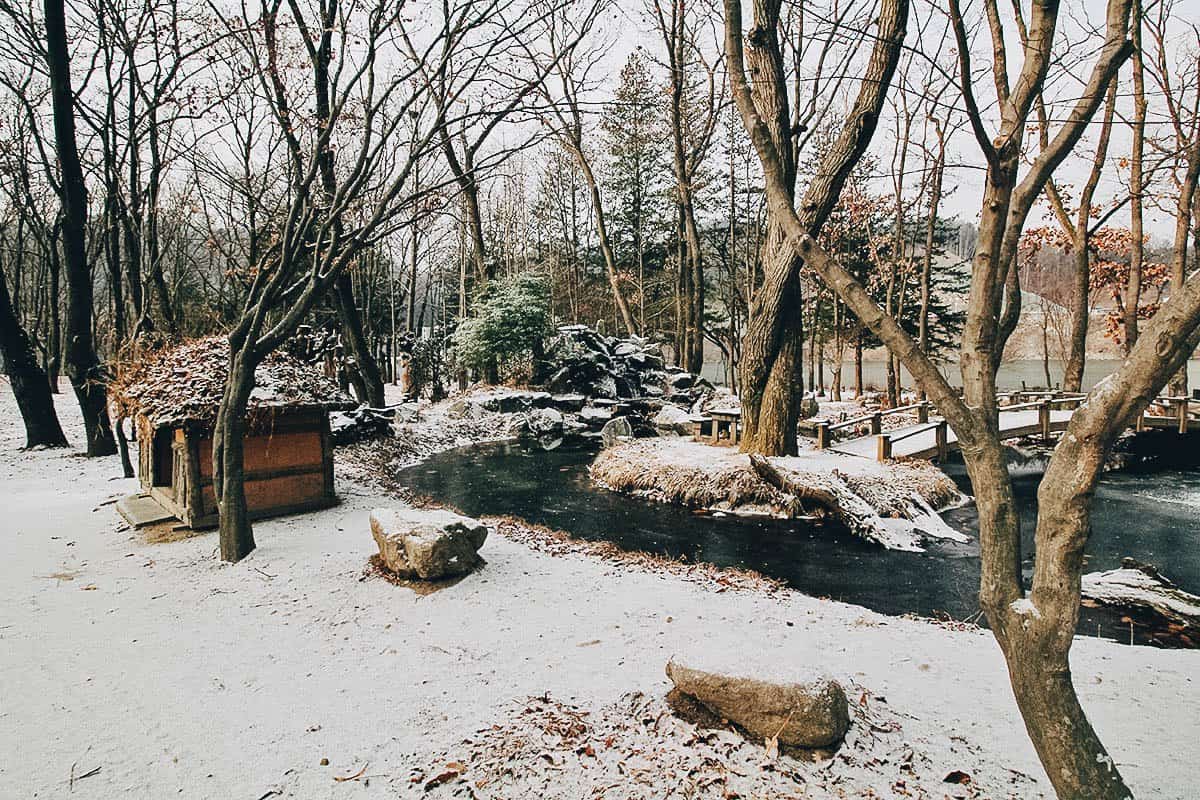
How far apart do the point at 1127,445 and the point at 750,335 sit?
9964 millimetres

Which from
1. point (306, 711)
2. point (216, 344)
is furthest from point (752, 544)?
point (216, 344)

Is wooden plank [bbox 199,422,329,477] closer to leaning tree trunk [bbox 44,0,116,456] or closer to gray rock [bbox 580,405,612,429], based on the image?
leaning tree trunk [bbox 44,0,116,456]

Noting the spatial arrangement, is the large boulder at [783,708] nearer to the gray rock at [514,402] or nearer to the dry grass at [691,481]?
the dry grass at [691,481]

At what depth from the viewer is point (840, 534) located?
7.66 m

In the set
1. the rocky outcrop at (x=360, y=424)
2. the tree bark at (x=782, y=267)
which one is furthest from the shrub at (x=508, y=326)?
the tree bark at (x=782, y=267)

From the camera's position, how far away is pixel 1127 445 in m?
13.3

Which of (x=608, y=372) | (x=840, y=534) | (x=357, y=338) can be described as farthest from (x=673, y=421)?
(x=357, y=338)

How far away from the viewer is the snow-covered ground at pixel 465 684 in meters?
2.68

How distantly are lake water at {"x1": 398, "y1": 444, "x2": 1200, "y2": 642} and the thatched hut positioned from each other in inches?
94.1

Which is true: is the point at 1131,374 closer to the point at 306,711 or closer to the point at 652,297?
the point at 306,711

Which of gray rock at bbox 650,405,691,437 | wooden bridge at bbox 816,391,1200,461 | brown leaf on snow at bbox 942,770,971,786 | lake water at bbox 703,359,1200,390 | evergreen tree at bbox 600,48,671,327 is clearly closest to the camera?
brown leaf on snow at bbox 942,770,971,786

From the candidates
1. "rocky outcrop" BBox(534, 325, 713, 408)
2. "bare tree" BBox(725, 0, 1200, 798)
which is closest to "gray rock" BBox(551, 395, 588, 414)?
"rocky outcrop" BBox(534, 325, 713, 408)

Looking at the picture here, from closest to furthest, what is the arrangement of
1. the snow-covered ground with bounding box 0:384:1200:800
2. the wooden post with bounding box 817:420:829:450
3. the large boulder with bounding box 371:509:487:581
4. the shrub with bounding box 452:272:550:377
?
1. the snow-covered ground with bounding box 0:384:1200:800
2. the large boulder with bounding box 371:509:487:581
3. the wooden post with bounding box 817:420:829:450
4. the shrub with bounding box 452:272:550:377

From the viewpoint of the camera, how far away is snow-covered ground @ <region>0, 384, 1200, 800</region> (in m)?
2.68
